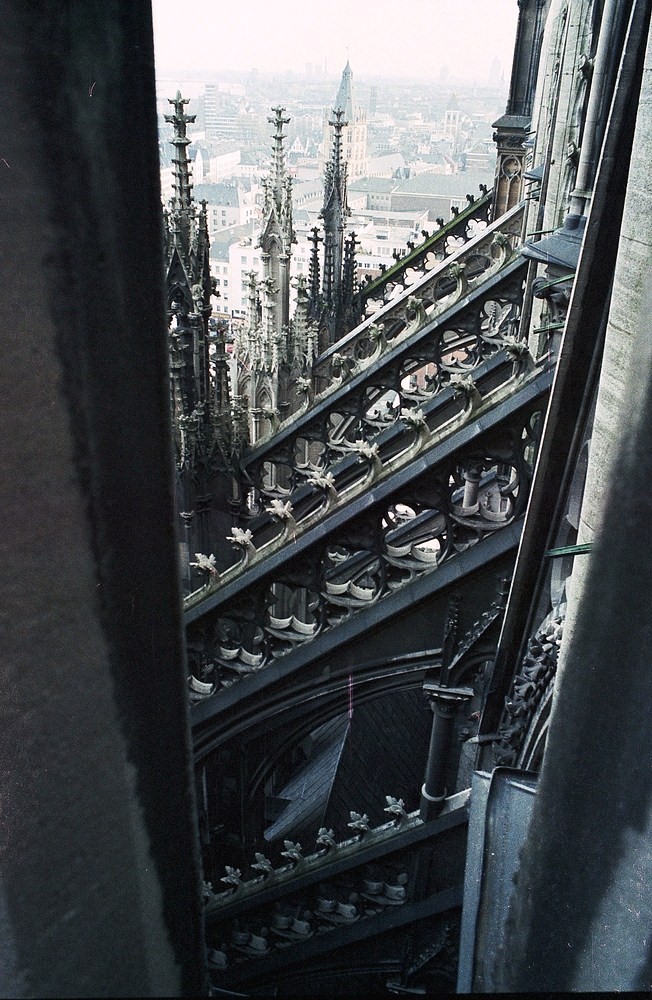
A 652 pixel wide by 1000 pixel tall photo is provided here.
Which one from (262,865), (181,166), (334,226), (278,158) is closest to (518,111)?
(278,158)

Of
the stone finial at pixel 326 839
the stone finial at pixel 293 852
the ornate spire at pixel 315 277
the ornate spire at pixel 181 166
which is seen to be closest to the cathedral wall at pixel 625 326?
the stone finial at pixel 326 839

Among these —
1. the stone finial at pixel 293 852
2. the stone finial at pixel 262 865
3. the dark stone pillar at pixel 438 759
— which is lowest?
the stone finial at pixel 262 865

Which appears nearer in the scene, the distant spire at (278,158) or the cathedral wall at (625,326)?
the cathedral wall at (625,326)

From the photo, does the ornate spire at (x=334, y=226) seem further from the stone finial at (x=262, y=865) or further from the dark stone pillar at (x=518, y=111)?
the stone finial at (x=262, y=865)

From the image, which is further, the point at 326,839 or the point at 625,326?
the point at 326,839

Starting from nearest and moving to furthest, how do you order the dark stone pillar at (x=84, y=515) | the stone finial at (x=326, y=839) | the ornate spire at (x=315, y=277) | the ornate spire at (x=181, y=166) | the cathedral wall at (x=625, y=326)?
1. the dark stone pillar at (x=84, y=515)
2. the cathedral wall at (x=625, y=326)
3. the stone finial at (x=326, y=839)
4. the ornate spire at (x=181, y=166)
5. the ornate spire at (x=315, y=277)

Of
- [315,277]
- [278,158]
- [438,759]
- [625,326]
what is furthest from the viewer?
[315,277]

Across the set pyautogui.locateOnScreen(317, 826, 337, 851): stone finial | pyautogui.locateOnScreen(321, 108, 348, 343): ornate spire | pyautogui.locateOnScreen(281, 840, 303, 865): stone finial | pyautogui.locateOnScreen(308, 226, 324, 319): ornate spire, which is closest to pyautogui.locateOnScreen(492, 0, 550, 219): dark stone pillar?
pyautogui.locateOnScreen(321, 108, 348, 343): ornate spire

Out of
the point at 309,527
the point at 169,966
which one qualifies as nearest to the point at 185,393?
the point at 309,527

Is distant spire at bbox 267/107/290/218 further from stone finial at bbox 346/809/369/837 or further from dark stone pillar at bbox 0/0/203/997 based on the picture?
dark stone pillar at bbox 0/0/203/997

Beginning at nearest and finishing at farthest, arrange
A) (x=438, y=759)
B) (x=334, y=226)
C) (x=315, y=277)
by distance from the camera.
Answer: (x=438, y=759) < (x=315, y=277) < (x=334, y=226)

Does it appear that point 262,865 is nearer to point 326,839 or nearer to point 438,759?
point 326,839

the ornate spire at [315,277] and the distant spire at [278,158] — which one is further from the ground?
the distant spire at [278,158]

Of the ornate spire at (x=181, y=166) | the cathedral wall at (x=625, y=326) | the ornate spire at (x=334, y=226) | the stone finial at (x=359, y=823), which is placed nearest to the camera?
the cathedral wall at (x=625, y=326)
